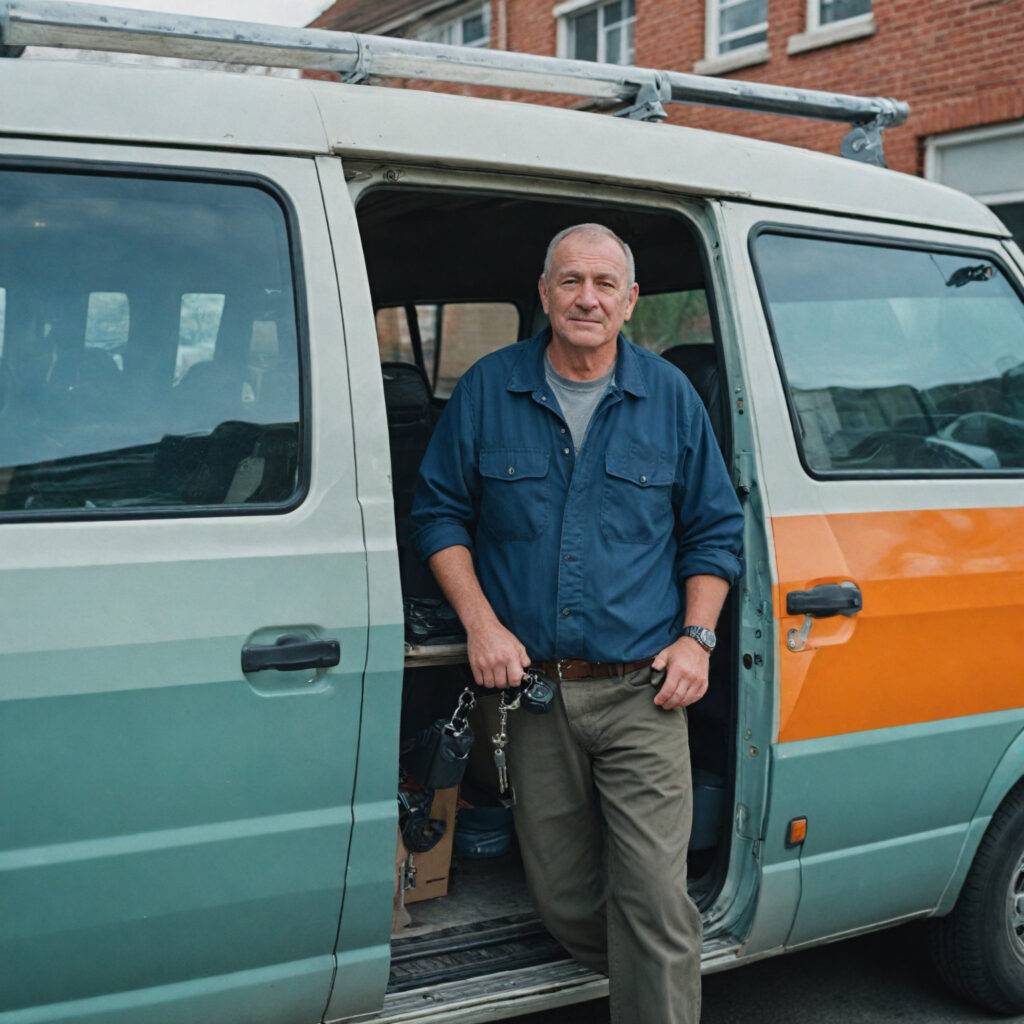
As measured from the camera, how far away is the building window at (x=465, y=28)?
16.2m

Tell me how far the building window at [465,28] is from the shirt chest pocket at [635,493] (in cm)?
1446

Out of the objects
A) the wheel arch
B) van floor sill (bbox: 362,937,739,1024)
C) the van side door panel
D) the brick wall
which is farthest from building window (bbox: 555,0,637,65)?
van floor sill (bbox: 362,937,739,1024)

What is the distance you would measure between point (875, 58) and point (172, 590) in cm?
1046

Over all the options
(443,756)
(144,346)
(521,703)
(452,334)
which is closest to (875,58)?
(452,334)

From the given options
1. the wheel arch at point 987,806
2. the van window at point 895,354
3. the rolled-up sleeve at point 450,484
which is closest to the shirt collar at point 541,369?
the rolled-up sleeve at point 450,484

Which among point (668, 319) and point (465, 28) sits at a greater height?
point (465, 28)

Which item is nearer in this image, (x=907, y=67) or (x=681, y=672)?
(x=681, y=672)

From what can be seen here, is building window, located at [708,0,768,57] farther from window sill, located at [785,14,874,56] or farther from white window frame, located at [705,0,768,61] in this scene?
window sill, located at [785,14,874,56]

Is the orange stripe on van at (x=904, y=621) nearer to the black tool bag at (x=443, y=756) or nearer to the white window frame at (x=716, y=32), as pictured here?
the black tool bag at (x=443, y=756)

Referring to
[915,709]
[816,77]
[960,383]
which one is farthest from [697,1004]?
[816,77]

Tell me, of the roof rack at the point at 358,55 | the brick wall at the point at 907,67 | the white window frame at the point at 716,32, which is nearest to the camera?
the roof rack at the point at 358,55

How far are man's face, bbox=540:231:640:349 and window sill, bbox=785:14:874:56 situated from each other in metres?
9.43

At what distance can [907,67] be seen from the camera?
1077cm

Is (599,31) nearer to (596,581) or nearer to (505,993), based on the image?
(596,581)
